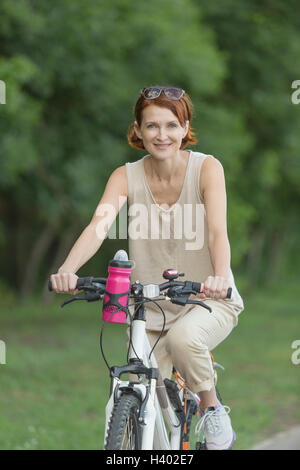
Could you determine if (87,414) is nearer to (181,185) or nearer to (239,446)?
(239,446)

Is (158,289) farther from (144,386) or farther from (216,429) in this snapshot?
(216,429)

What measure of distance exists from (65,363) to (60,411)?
11.9 ft

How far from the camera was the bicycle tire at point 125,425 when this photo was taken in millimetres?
3055

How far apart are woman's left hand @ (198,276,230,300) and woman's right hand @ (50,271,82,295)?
0.53 meters

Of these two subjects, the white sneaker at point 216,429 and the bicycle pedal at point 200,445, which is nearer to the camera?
the white sneaker at point 216,429

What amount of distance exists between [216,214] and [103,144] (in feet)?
33.4

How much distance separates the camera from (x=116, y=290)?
3219 millimetres

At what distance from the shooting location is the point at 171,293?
10.7ft

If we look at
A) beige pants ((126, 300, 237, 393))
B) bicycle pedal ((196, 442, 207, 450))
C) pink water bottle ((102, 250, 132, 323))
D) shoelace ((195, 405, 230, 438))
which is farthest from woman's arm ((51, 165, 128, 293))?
bicycle pedal ((196, 442, 207, 450))

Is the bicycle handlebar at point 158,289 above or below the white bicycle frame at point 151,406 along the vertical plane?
above

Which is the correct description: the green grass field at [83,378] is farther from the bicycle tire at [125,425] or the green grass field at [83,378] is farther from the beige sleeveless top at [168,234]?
the bicycle tire at [125,425]

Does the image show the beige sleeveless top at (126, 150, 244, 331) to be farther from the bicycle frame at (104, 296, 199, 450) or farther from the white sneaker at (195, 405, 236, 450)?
the white sneaker at (195, 405, 236, 450)

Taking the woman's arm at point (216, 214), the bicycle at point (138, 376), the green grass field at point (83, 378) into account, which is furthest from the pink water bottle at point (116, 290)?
the green grass field at point (83, 378)

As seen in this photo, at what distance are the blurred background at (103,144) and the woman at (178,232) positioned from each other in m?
2.82
